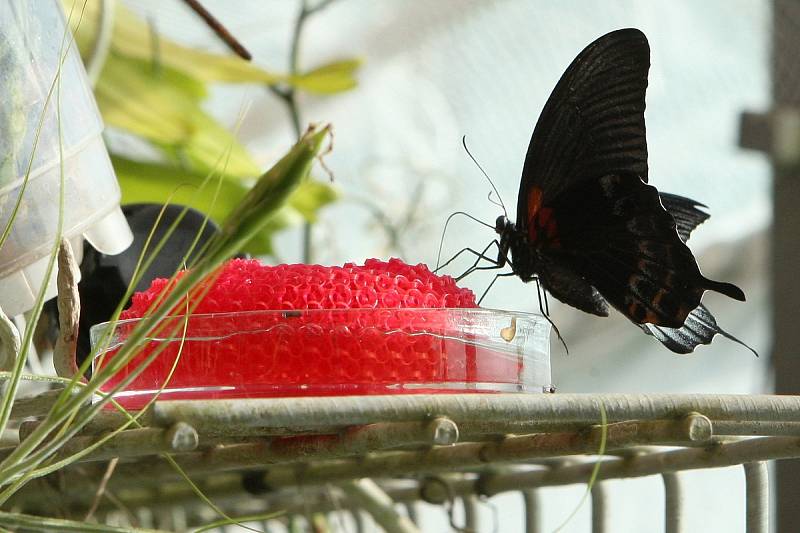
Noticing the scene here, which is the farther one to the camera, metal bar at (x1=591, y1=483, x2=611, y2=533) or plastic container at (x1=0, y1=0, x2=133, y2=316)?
metal bar at (x1=591, y1=483, x2=611, y2=533)

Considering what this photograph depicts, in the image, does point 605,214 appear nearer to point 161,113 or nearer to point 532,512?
point 532,512

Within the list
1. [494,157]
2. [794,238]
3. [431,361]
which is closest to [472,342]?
[431,361]

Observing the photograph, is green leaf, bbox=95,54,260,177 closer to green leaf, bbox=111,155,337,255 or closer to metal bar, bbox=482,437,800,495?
green leaf, bbox=111,155,337,255

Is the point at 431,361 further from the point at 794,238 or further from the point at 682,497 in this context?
the point at 794,238

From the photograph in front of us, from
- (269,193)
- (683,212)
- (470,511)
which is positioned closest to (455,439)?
(269,193)

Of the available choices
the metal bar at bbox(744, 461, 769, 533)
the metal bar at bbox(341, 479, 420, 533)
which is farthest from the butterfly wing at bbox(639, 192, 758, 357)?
the metal bar at bbox(341, 479, 420, 533)

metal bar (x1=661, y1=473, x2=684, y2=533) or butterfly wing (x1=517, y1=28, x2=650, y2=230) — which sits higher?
butterfly wing (x1=517, y1=28, x2=650, y2=230)
